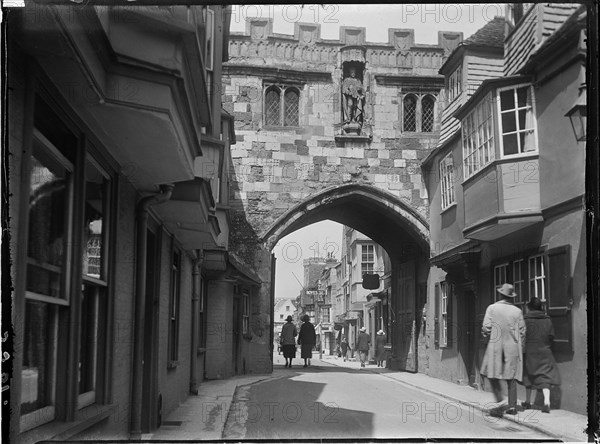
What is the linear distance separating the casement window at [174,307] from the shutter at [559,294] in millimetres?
4677

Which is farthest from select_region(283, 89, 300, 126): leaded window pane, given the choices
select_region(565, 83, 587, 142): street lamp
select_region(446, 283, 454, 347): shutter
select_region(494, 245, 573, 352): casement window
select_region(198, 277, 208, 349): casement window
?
select_region(198, 277, 208, 349): casement window

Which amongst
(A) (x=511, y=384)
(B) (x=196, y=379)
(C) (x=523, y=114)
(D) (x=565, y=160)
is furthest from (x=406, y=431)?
(B) (x=196, y=379)

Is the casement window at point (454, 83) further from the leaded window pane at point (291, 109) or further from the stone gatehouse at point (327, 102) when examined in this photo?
the leaded window pane at point (291, 109)

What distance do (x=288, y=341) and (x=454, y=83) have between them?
10143 mm

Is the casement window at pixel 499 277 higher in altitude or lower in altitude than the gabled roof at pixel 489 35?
lower

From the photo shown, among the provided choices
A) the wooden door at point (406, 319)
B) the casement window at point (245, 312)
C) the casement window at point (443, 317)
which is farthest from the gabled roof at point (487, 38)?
the wooden door at point (406, 319)

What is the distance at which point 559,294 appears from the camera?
4.43 metres

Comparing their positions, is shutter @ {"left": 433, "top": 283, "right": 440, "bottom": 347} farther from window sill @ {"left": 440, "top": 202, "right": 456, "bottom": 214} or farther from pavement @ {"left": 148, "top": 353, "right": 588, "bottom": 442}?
window sill @ {"left": 440, "top": 202, "right": 456, "bottom": 214}

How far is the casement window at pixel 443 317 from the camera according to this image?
723 centimetres

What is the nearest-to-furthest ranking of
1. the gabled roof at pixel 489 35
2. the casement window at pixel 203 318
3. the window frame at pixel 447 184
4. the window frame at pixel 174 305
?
the gabled roof at pixel 489 35 → the window frame at pixel 447 184 → the window frame at pixel 174 305 → the casement window at pixel 203 318

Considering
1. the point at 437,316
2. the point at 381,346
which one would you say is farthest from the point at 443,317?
the point at 381,346

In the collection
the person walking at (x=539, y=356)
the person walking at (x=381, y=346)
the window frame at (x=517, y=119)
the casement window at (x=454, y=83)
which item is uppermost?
the casement window at (x=454, y=83)

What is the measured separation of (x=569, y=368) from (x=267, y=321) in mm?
8231

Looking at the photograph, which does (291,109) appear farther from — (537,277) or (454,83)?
(537,277)
